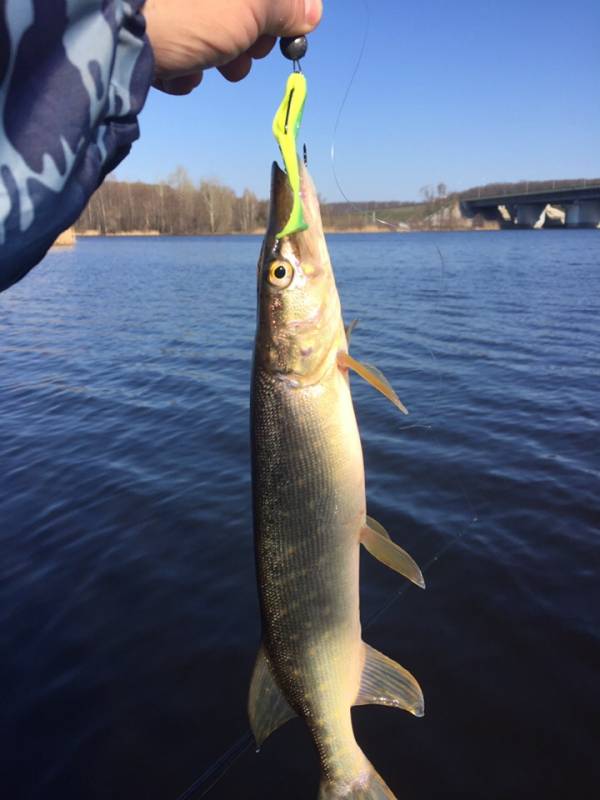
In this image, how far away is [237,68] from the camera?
2711 millimetres

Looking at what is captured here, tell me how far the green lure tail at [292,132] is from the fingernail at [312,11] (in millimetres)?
282

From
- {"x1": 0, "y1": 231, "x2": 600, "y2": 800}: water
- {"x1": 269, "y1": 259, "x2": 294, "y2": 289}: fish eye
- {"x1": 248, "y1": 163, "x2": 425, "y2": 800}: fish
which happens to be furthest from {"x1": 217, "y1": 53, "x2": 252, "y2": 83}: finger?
{"x1": 0, "y1": 231, "x2": 600, "y2": 800}: water

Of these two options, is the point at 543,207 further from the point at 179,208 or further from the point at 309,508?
the point at 309,508

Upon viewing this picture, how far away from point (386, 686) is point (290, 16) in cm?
282

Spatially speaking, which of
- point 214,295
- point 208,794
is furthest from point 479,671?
point 214,295

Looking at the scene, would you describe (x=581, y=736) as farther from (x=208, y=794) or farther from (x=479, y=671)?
(x=208, y=794)

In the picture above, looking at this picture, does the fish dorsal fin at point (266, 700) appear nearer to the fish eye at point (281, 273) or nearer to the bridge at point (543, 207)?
the fish eye at point (281, 273)

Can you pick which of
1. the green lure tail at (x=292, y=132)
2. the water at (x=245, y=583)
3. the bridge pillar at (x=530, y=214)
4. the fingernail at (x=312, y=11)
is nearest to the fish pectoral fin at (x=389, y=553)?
the green lure tail at (x=292, y=132)

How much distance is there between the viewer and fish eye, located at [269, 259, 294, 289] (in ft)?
7.57

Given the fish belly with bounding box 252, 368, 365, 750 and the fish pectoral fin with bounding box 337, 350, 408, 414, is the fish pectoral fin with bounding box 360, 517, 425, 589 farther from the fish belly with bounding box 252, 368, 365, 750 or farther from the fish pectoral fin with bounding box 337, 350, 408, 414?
the fish pectoral fin with bounding box 337, 350, 408, 414

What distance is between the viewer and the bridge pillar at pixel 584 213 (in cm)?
8212

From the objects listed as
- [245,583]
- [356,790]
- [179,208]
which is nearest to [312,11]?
[356,790]

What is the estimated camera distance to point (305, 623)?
2.44 meters

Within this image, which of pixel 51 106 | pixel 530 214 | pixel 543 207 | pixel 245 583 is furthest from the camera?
pixel 530 214
